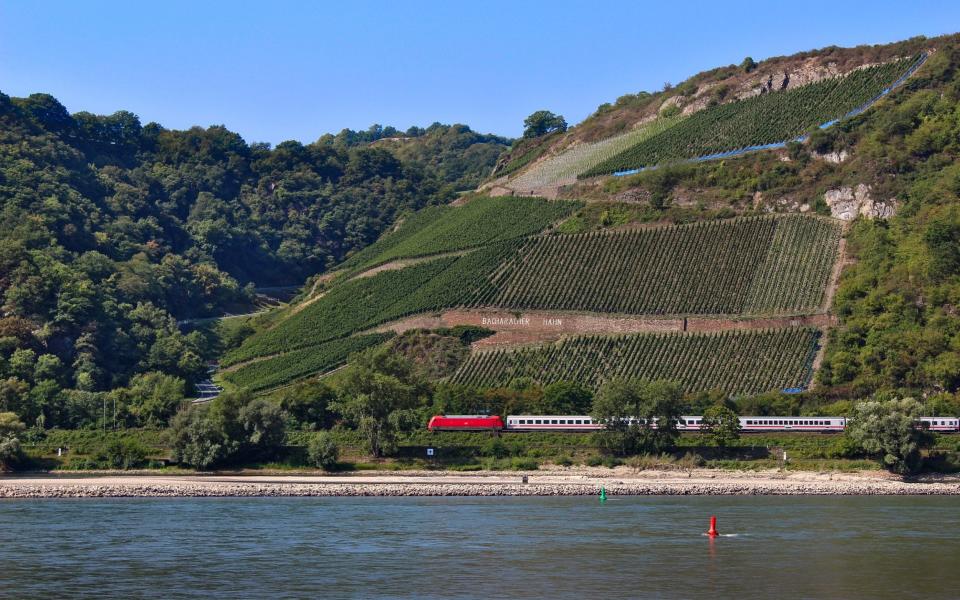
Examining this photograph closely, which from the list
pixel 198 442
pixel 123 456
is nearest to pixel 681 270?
pixel 198 442

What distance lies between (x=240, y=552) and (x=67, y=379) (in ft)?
212

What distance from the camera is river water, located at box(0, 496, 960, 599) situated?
1577 inches

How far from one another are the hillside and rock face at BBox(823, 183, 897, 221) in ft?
0.50

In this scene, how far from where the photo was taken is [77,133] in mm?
175750

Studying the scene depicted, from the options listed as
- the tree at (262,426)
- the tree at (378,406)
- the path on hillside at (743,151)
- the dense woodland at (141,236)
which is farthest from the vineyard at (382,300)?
the tree at (262,426)

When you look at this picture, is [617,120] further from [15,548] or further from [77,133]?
[15,548]

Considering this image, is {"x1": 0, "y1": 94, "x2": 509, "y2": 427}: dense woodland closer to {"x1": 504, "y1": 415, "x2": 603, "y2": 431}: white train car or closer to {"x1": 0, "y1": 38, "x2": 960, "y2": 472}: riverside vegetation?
{"x1": 0, "y1": 38, "x2": 960, "y2": 472}: riverside vegetation

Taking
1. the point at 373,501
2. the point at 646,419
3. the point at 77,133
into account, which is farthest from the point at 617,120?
the point at 373,501

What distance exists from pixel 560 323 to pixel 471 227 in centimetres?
3003

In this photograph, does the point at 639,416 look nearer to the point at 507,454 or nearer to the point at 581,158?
the point at 507,454

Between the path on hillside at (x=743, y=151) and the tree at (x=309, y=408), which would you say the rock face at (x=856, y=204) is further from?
the tree at (x=309, y=408)

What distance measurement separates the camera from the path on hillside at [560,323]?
9656cm

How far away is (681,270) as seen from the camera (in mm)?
106938

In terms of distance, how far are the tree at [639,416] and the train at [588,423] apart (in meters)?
0.77
